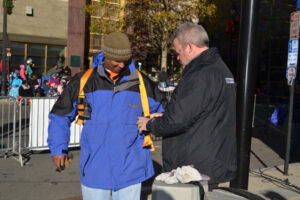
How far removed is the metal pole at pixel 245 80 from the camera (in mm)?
4258

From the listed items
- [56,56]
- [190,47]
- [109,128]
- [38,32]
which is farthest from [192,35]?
[56,56]

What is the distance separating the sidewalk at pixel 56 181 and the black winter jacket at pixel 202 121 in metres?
2.49

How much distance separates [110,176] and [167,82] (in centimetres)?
1659

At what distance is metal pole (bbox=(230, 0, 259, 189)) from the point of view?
14.0ft

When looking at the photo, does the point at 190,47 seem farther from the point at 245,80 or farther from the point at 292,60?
the point at 292,60

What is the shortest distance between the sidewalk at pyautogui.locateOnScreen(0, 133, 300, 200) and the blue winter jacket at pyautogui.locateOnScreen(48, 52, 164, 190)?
2.21 metres

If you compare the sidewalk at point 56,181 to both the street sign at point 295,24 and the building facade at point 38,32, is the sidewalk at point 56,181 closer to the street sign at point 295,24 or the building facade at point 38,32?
the street sign at point 295,24

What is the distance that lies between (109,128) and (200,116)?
74 cm

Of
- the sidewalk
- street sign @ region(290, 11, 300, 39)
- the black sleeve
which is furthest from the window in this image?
the black sleeve

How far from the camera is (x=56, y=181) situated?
581cm

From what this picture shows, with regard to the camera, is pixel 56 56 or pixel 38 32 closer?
pixel 38 32

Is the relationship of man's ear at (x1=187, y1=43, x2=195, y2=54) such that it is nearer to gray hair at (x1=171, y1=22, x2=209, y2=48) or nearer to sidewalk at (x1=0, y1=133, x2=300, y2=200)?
gray hair at (x1=171, y1=22, x2=209, y2=48)

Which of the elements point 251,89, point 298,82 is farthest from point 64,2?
point 251,89

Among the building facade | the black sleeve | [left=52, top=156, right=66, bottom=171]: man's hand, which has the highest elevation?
the building facade
